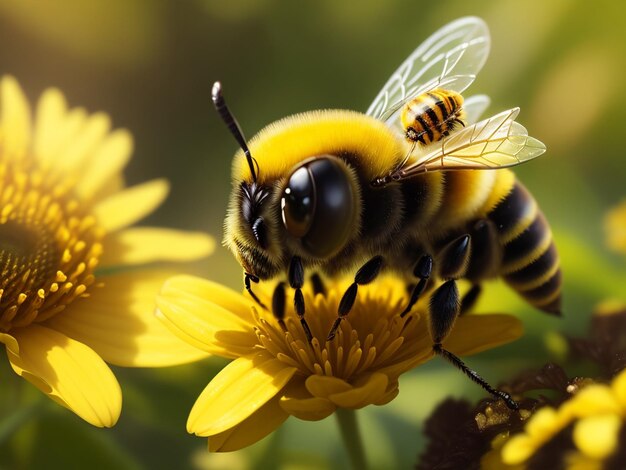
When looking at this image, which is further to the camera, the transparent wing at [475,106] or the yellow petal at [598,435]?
the transparent wing at [475,106]

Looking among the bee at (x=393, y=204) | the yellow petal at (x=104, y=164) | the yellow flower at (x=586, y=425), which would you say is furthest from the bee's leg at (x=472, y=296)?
the yellow petal at (x=104, y=164)

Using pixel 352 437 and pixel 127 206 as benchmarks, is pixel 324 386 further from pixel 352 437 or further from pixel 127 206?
pixel 127 206

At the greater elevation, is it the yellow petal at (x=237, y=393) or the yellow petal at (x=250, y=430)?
the yellow petal at (x=237, y=393)

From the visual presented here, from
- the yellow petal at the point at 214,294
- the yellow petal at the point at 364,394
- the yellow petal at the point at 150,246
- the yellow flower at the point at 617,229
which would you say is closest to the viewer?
the yellow petal at the point at 364,394

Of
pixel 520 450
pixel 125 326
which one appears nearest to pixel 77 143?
pixel 125 326

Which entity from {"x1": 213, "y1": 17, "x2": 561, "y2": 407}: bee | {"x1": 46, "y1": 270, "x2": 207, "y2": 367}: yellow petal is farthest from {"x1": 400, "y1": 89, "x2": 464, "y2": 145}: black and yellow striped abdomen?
{"x1": 46, "y1": 270, "x2": 207, "y2": 367}: yellow petal

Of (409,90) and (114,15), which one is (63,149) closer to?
(409,90)

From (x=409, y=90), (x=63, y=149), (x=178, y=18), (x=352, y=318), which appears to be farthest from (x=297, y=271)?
(x=178, y=18)

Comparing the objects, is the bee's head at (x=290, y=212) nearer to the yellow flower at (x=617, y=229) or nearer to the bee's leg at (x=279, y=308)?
the bee's leg at (x=279, y=308)
